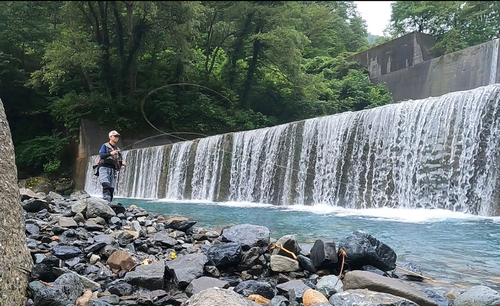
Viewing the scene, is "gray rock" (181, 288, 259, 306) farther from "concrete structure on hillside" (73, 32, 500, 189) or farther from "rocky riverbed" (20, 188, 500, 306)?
"concrete structure on hillside" (73, 32, 500, 189)

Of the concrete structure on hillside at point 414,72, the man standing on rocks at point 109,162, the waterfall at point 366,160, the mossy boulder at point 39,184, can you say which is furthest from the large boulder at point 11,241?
the mossy boulder at point 39,184

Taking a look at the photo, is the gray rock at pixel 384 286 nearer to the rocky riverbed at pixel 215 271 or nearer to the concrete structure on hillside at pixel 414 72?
the rocky riverbed at pixel 215 271

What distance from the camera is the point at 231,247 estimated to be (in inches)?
116

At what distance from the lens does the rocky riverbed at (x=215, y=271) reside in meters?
2.13

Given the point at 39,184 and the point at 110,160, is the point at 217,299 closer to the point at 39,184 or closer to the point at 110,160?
the point at 110,160

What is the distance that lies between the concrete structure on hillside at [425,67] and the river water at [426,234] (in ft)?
31.6

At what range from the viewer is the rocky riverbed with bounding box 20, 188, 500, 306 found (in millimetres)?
2131

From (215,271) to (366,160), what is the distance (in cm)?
688

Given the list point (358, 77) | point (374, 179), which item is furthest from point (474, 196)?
point (358, 77)

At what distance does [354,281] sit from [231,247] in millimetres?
971

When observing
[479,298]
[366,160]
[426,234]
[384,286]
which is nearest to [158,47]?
[384,286]

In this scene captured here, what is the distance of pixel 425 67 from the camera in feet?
63.2

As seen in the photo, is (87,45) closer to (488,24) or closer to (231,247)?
(231,247)

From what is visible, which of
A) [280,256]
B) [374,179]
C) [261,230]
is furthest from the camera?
[374,179]
